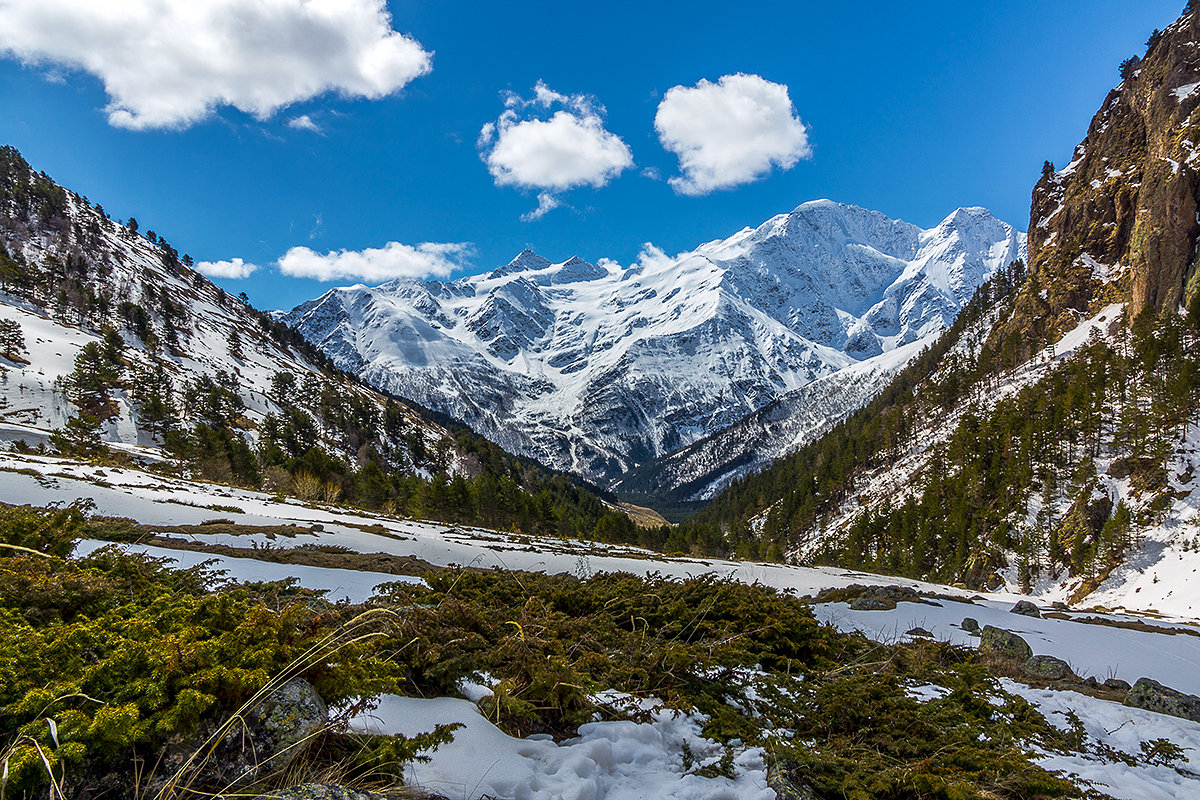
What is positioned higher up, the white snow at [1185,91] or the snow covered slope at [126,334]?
the white snow at [1185,91]

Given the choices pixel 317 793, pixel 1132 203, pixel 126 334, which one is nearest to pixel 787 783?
pixel 317 793

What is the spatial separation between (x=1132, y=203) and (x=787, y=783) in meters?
106

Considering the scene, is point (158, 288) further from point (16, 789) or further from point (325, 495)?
point (16, 789)

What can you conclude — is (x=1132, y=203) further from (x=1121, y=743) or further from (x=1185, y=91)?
(x=1121, y=743)

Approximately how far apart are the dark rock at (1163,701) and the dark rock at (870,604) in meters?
7.15

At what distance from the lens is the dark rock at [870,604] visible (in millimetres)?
14598

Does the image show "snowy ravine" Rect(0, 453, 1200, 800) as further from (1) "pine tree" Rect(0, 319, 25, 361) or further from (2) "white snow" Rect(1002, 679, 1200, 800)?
(1) "pine tree" Rect(0, 319, 25, 361)

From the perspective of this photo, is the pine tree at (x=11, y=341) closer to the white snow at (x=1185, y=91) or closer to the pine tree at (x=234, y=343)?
the pine tree at (x=234, y=343)

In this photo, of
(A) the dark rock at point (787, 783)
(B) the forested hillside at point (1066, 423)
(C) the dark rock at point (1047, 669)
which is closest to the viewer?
(A) the dark rock at point (787, 783)

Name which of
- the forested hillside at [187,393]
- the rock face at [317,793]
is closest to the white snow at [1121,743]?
the rock face at [317,793]

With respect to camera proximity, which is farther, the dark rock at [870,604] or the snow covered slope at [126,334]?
the snow covered slope at [126,334]

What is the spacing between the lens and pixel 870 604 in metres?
14.8

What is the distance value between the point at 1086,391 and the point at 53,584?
72204 mm

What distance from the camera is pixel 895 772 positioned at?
12.5 ft
